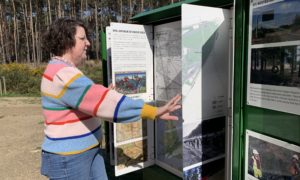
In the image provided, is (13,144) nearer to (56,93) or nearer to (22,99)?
(56,93)

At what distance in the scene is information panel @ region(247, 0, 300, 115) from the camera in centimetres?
175

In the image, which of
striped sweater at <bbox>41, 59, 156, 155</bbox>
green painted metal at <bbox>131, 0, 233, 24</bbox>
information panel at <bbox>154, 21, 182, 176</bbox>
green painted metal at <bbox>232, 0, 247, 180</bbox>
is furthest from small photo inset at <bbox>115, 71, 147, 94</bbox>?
green painted metal at <bbox>232, 0, 247, 180</bbox>

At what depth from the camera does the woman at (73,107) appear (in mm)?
1791

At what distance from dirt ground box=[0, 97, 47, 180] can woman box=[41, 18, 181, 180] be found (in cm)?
276

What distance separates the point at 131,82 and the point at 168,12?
90cm

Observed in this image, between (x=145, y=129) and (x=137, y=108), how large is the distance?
1.84 metres

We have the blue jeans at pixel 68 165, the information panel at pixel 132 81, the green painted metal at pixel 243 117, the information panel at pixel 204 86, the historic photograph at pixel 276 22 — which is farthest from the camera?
the information panel at pixel 132 81

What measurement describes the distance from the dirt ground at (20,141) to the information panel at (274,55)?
3.69 m

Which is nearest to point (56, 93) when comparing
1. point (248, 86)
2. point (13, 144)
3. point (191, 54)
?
point (191, 54)

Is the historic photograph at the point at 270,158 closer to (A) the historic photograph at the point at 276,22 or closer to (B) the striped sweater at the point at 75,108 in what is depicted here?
(A) the historic photograph at the point at 276,22

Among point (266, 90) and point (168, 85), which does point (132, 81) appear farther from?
point (266, 90)

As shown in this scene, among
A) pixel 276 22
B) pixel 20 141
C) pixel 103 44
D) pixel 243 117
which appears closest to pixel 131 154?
pixel 103 44

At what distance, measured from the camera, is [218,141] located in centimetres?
281

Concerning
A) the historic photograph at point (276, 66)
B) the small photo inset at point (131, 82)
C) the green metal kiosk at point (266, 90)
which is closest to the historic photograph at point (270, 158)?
the green metal kiosk at point (266, 90)
